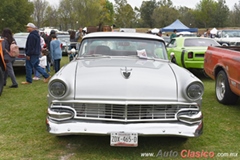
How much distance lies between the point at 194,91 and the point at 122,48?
1.79 metres

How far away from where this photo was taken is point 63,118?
3.59m

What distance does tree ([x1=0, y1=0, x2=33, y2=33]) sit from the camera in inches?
1414

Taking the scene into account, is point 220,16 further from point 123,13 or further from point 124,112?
point 124,112

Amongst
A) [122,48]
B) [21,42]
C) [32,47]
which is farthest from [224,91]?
[21,42]

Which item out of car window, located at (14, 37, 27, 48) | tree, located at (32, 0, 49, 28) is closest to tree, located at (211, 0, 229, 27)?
tree, located at (32, 0, 49, 28)

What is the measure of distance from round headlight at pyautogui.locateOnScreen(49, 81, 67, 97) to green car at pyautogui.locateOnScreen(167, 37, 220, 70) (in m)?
5.41

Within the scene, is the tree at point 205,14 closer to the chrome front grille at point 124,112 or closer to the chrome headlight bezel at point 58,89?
the chrome front grille at point 124,112

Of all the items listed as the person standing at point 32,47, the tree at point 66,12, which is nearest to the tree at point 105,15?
the tree at point 66,12

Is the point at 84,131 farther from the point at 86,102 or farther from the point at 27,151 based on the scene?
the point at 27,151

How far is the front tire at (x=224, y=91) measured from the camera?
5931 mm

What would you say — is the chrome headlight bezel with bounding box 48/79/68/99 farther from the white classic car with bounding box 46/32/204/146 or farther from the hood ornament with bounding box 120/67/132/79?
the hood ornament with bounding box 120/67/132/79

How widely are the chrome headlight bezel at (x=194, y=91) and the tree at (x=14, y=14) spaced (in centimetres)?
3543

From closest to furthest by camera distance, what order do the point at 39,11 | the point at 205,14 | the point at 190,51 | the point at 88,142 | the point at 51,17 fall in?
the point at 88,142
the point at 190,51
the point at 39,11
the point at 51,17
the point at 205,14

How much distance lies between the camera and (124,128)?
3447mm
